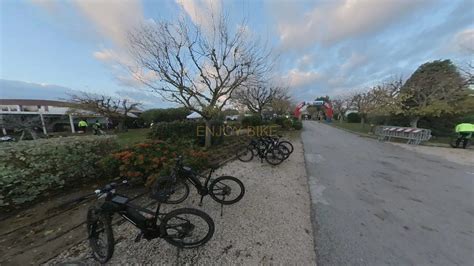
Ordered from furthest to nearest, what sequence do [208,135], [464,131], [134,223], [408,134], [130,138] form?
[130,138], [408,134], [464,131], [208,135], [134,223]

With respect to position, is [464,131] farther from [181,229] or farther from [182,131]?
[182,131]

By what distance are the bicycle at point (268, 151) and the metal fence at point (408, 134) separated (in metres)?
9.36

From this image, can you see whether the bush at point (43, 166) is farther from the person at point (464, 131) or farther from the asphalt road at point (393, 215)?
the person at point (464, 131)

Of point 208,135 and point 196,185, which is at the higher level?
point 208,135

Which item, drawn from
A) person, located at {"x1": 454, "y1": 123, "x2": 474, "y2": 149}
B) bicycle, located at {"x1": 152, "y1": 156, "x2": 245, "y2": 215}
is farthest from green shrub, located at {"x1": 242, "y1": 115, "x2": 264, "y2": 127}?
bicycle, located at {"x1": 152, "y1": 156, "x2": 245, "y2": 215}

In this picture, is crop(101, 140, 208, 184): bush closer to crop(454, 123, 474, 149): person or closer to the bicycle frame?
the bicycle frame

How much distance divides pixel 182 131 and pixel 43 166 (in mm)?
5626

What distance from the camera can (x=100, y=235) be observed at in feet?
7.09

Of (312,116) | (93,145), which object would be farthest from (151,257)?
(312,116)

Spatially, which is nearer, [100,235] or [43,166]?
[100,235]

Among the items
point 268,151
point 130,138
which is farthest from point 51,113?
point 268,151

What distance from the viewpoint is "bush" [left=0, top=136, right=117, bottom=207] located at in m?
3.00

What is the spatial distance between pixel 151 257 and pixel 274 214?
189 centimetres

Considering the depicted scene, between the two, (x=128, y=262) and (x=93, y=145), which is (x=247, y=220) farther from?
(x=93, y=145)
